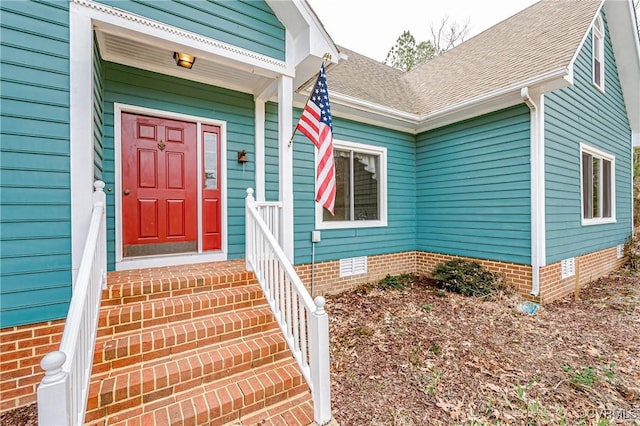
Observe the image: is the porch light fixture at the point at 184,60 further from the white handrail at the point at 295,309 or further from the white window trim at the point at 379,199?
the white window trim at the point at 379,199

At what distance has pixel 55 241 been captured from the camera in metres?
2.49

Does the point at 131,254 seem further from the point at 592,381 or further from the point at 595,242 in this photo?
the point at 595,242

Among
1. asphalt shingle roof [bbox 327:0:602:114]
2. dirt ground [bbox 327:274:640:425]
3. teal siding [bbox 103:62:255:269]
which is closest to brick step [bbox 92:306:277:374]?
dirt ground [bbox 327:274:640:425]

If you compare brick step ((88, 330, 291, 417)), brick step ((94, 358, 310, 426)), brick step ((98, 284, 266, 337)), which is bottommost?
brick step ((94, 358, 310, 426))

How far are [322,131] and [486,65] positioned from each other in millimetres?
5240

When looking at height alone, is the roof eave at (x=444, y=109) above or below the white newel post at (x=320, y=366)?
above

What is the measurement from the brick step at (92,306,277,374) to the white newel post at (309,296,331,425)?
2.93 feet

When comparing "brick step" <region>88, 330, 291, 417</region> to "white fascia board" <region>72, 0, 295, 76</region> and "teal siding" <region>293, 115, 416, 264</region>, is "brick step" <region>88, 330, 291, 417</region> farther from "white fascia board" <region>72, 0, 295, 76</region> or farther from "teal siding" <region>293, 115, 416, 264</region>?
"white fascia board" <region>72, 0, 295, 76</region>

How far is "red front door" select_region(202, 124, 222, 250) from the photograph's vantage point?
4.16 m

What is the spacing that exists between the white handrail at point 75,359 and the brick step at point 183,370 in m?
0.15

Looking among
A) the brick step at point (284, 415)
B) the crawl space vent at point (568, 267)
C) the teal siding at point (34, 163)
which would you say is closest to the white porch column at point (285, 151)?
the brick step at point (284, 415)

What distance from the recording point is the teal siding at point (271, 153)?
4.57 metres

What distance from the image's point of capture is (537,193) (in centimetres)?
473

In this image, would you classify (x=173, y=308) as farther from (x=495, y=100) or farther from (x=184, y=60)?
(x=495, y=100)
